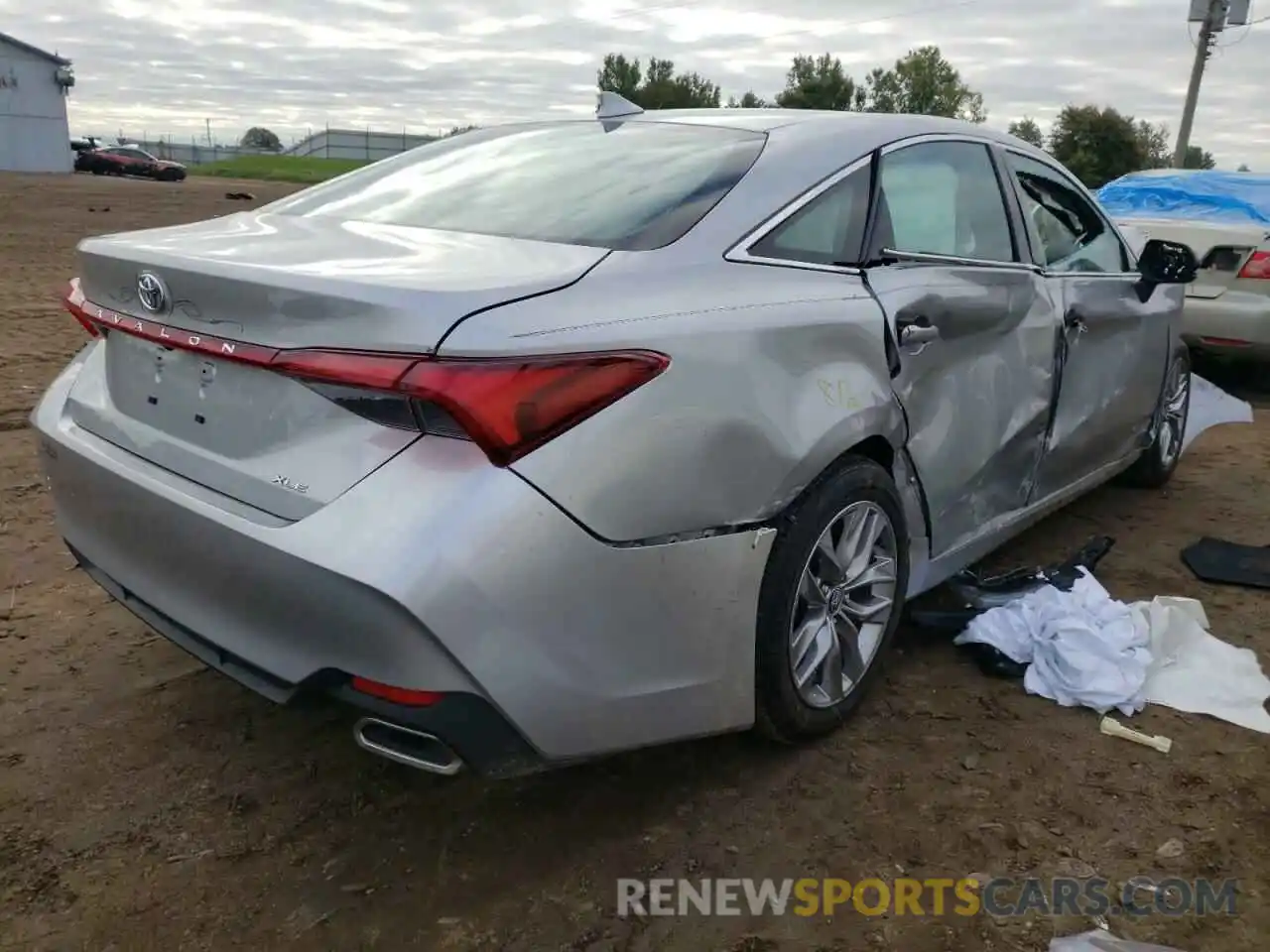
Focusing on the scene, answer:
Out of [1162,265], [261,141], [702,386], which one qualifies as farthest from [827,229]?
[261,141]

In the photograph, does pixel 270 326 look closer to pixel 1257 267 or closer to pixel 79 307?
pixel 79 307

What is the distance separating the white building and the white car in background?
154ft

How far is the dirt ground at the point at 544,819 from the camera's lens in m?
2.14

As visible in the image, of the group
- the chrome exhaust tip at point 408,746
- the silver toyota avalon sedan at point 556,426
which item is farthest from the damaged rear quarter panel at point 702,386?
the chrome exhaust tip at point 408,746

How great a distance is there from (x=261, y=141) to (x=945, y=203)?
314 feet

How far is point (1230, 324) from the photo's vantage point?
666cm

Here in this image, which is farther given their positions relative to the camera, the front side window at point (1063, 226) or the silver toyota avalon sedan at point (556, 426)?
the front side window at point (1063, 226)

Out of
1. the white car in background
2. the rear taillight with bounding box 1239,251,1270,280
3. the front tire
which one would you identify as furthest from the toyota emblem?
the rear taillight with bounding box 1239,251,1270,280

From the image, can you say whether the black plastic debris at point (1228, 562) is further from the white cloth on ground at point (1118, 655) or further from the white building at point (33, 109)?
the white building at point (33, 109)

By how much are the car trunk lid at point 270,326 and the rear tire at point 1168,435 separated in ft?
11.8

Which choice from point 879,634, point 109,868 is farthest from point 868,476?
point 109,868

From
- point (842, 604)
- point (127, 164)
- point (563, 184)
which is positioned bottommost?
point (127, 164)

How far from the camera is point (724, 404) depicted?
2152 mm

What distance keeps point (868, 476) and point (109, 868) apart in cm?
192
